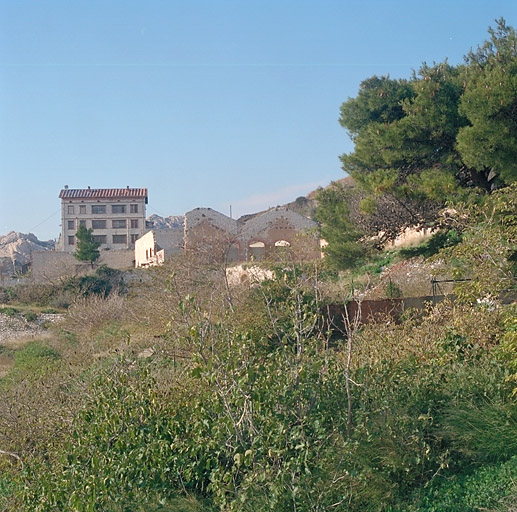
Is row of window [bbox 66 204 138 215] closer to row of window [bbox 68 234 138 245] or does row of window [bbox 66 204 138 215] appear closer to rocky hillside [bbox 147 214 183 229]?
row of window [bbox 68 234 138 245]

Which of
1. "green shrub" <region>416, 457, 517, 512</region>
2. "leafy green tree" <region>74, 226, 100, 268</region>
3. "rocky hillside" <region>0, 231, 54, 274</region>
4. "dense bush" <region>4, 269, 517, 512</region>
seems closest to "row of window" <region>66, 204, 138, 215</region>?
"rocky hillside" <region>0, 231, 54, 274</region>

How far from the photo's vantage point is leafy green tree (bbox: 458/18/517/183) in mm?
13539

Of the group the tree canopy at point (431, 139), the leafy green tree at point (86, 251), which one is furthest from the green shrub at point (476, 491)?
the leafy green tree at point (86, 251)

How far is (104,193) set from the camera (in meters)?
79.7

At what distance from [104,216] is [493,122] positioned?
225 ft

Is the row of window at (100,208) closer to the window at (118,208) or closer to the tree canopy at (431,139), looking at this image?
the window at (118,208)

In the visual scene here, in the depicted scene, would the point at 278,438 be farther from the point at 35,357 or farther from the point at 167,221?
the point at 167,221

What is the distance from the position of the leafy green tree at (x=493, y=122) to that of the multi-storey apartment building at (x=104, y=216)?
66.2 meters

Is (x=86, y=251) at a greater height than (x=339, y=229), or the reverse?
(x=86, y=251)

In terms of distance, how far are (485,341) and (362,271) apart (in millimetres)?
14576

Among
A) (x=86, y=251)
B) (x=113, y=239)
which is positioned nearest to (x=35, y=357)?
(x=86, y=251)

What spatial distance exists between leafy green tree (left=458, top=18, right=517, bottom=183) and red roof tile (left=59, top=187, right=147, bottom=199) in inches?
2647

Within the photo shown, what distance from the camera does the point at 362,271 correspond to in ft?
76.4

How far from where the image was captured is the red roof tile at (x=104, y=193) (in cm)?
7856
